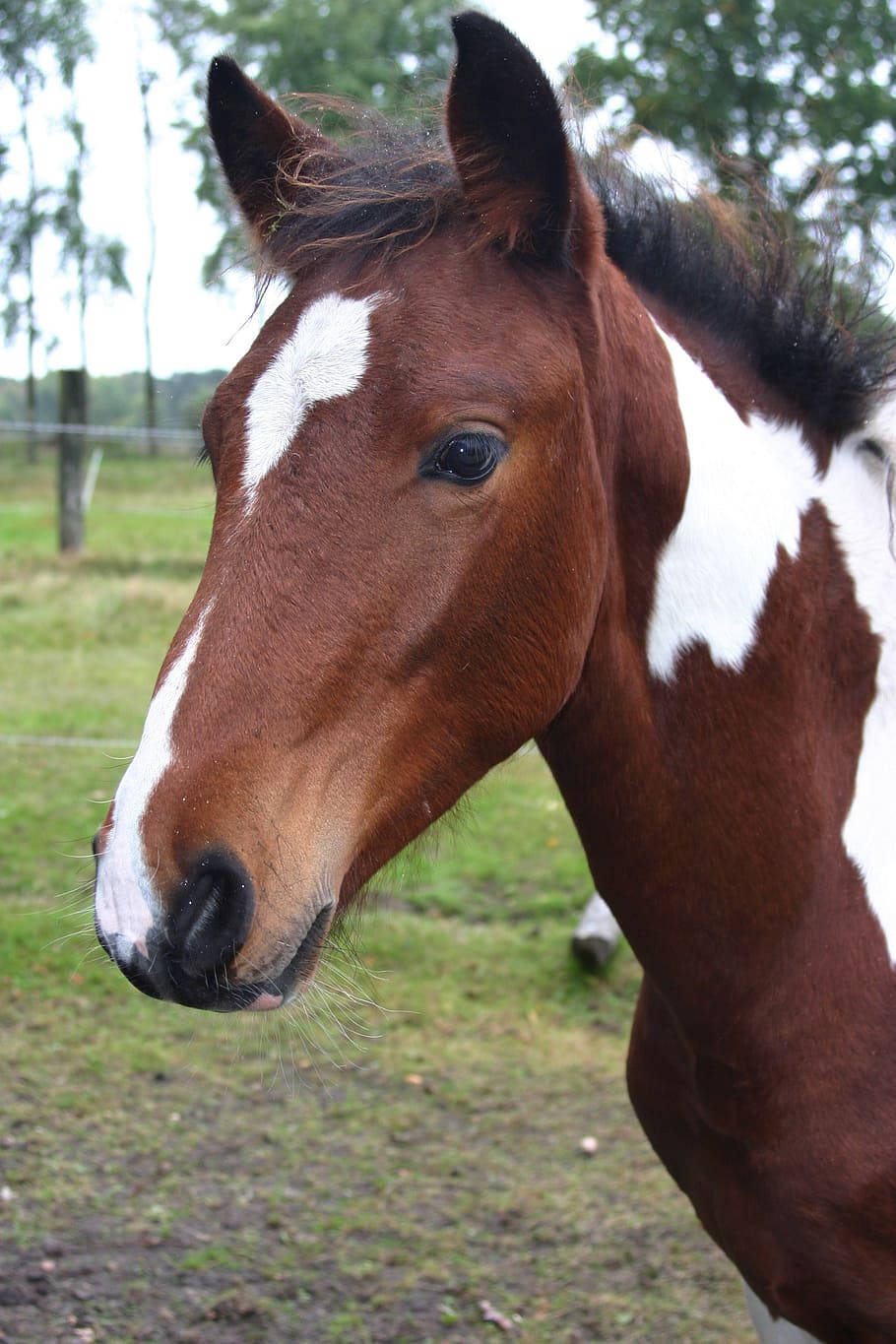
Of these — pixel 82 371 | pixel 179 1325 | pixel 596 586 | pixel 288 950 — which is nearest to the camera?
pixel 288 950

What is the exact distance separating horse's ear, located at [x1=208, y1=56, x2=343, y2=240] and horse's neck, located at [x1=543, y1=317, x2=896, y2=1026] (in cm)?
70

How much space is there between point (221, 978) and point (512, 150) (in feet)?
3.97

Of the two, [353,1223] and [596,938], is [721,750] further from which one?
[596,938]

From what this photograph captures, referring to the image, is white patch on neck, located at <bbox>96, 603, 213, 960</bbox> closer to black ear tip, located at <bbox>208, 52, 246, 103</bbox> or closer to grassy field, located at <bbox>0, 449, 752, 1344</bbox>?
grassy field, located at <bbox>0, 449, 752, 1344</bbox>

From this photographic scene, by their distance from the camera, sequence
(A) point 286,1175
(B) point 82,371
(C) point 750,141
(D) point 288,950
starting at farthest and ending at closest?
(B) point 82,371 < (C) point 750,141 < (A) point 286,1175 < (D) point 288,950

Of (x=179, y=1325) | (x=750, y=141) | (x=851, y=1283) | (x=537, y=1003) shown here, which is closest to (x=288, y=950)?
Result: (x=851, y=1283)

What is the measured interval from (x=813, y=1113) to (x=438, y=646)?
98 cm

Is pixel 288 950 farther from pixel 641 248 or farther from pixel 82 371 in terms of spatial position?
pixel 82 371

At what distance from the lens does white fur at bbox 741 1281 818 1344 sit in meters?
2.05

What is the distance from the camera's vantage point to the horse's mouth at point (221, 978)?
1.37 metres

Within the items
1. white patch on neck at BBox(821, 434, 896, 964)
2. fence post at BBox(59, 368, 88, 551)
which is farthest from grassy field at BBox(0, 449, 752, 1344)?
fence post at BBox(59, 368, 88, 551)

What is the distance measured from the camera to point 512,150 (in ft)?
5.45

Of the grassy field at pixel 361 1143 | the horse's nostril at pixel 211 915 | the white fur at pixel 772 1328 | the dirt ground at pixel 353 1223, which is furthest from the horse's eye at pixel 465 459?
the dirt ground at pixel 353 1223

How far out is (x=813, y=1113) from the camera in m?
1.83
